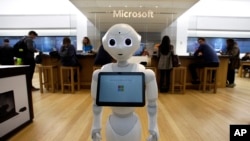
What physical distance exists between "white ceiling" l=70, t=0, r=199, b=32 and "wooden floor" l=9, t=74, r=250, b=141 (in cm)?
297

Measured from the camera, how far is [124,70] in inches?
49.8

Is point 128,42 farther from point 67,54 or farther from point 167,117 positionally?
point 67,54

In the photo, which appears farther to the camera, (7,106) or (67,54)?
(67,54)

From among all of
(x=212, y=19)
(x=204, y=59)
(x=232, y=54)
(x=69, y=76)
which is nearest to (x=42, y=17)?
(x=69, y=76)

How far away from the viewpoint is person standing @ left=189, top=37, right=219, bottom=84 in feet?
14.4

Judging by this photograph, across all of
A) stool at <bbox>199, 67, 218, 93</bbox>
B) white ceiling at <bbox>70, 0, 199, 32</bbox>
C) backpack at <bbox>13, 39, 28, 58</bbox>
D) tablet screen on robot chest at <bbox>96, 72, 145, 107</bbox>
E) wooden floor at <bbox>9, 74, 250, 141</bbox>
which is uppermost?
white ceiling at <bbox>70, 0, 199, 32</bbox>

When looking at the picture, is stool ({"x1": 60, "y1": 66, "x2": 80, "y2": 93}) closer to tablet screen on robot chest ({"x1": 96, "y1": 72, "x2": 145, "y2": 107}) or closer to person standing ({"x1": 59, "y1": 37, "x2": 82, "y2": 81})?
person standing ({"x1": 59, "y1": 37, "x2": 82, "y2": 81})

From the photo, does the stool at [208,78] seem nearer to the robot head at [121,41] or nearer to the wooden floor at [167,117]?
the wooden floor at [167,117]

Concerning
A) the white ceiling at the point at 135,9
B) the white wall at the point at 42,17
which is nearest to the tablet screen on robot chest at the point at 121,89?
the white ceiling at the point at 135,9

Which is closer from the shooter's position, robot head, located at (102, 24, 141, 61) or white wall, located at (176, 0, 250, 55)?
robot head, located at (102, 24, 141, 61)

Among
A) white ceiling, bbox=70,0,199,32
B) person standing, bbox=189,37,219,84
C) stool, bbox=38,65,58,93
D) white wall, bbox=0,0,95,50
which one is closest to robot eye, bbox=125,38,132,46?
stool, bbox=38,65,58,93

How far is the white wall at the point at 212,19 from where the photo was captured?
339 inches

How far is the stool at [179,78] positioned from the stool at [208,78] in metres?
0.54

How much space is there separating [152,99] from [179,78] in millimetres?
3776
